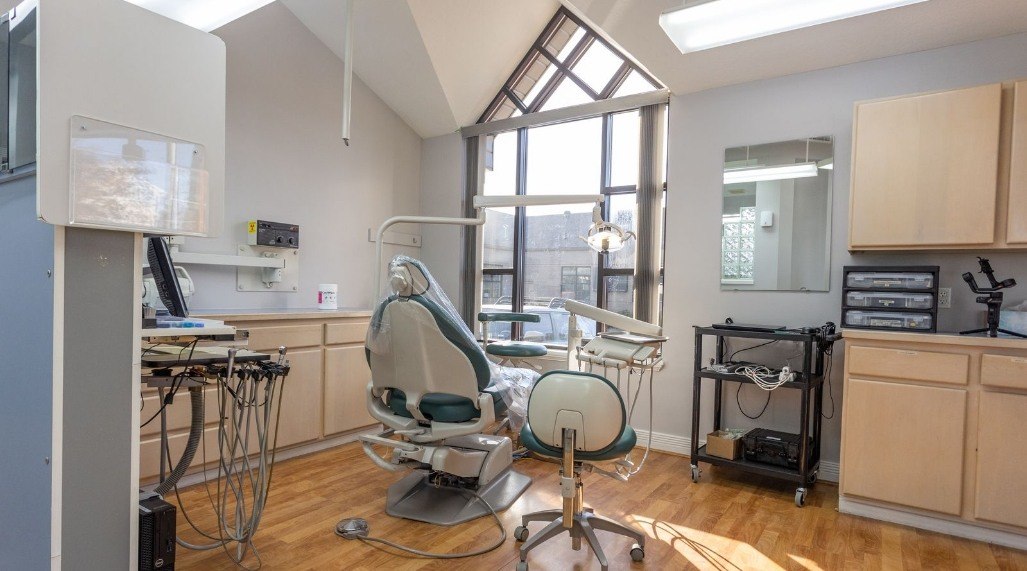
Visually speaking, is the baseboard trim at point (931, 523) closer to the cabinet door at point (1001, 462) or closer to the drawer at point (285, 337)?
the cabinet door at point (1001, 462)

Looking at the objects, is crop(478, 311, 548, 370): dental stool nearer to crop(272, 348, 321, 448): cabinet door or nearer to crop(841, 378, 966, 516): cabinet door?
crop(272, 348, 321, 448): cabinet door

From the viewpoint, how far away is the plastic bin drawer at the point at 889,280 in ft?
8.79

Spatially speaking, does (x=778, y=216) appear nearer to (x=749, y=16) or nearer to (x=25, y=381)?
(x=749, y=16)

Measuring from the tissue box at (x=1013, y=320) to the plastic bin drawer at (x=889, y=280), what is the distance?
0.35m

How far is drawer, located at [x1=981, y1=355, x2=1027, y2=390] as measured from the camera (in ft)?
7.75

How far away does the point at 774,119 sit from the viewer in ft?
11.2

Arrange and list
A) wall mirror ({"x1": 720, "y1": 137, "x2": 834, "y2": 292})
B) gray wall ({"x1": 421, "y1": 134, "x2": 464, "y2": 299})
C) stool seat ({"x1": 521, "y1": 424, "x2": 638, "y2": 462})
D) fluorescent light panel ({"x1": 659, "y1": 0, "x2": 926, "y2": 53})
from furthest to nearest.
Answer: gray wall ({"x1": 421, "y1": 134, "x2": 464, "y2": 299})
wall mirror ({"x1": 720, "y1": 137, "x2": 834, "y2": 292})
fluorescent light panel ({"x1": 659, "y1": 0, "x2": 926, "y2": 53})
stool seat ({"x1": 521, "y1": 424, "x2": 638, "y2": 462})

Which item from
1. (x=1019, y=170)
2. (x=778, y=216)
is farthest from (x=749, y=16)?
(x=1019, y=170)

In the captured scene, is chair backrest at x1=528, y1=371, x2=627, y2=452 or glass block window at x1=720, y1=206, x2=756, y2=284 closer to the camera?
chair backrest at x1=528, y1=371, x2=627, y2=452

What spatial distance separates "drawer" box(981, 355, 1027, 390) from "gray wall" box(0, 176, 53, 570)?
11.5 feet

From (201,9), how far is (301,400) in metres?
2.20

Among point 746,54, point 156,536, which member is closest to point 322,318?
point 156,536

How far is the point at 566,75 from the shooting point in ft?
14.4

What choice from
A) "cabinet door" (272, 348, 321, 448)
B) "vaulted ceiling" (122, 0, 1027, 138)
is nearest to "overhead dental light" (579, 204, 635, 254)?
A: "vaulted ceiling" (122, 0, 1027, 138)
